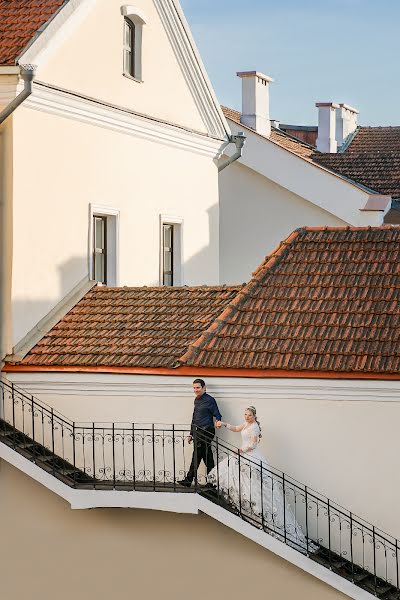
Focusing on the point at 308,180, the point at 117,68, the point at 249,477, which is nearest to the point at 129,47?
the point at 117,68

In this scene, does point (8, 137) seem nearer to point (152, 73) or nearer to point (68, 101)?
point (68, 101)

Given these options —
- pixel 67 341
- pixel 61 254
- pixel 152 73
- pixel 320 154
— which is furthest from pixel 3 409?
pixel 320 154

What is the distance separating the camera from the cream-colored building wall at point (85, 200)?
2173cm

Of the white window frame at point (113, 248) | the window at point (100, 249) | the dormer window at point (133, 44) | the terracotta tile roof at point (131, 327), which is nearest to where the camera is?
the terracotta tile roof at point (131, 327)

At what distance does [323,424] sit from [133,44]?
30.2ft

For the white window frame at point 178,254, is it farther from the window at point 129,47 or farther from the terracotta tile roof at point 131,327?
the terracotta tile roof at point 131,327

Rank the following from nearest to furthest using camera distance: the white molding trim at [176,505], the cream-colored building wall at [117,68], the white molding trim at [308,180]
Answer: the white molding trim at [176,505] < the cream-colored building wall at [117,68] < the white molding trim at [308,180]

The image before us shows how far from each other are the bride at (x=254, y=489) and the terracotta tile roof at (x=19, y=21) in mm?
6427

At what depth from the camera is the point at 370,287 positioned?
20156mm

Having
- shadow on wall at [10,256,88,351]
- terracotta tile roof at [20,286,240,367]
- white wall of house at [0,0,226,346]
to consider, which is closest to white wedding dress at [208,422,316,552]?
terracotta tile roof at [20,286,240,367]

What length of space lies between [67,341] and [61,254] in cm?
185

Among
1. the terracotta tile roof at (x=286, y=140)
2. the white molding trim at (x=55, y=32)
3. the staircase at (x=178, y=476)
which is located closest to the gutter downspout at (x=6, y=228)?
the staircase at (x=178, y=476)

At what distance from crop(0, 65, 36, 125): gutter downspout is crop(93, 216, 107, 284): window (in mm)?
3513

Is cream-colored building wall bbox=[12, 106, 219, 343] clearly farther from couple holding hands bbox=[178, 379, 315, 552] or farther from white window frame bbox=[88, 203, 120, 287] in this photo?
couple holding hands bbox=[178, 379, 315, 552]
